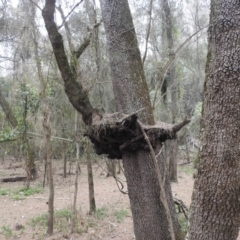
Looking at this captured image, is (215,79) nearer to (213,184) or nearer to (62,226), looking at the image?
(213,184)

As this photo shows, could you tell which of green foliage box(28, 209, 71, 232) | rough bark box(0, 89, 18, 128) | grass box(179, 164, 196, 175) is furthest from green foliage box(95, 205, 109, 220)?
grass box(179, 164, 196, 175)

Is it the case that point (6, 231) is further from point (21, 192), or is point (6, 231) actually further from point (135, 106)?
point (135, 106)

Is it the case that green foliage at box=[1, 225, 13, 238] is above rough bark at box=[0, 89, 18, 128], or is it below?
below

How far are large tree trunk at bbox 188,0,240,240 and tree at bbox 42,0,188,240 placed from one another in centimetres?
86

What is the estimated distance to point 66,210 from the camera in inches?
289

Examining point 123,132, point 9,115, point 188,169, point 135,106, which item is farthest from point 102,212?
point 188,169

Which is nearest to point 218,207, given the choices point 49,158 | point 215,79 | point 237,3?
point 215,79

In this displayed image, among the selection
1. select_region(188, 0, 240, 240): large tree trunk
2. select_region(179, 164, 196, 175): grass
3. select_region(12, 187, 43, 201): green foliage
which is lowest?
select_region(12, 187, 43, 201): green foliage

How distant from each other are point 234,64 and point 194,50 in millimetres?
11207

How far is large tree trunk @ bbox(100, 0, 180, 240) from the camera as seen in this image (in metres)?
3.20

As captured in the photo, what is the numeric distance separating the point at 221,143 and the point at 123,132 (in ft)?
3.71

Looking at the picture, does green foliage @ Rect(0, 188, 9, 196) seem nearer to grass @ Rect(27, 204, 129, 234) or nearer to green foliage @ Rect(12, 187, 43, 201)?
green foliage @ Rect(12, 187, 43, 201)

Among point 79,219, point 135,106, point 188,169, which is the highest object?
point 135,106

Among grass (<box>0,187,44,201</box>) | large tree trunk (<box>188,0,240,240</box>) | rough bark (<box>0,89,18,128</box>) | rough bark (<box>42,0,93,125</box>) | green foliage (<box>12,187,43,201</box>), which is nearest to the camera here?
large tree trunk (<box>188,0,240,240</box>)
